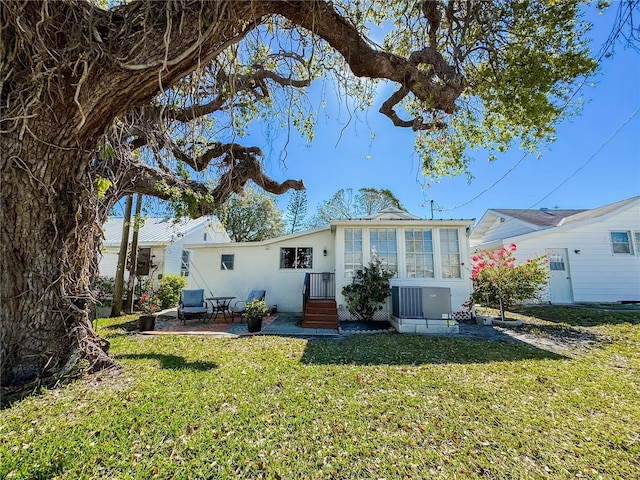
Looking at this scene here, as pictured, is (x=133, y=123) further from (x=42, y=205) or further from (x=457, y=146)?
(x=457, y=146)

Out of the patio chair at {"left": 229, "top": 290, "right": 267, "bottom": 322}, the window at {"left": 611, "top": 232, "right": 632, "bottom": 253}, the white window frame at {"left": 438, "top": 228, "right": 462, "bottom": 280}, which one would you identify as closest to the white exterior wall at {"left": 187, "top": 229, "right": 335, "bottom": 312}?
the patio chair at {"left": 229, "top": 290, "right": 267, "bottom": 322}

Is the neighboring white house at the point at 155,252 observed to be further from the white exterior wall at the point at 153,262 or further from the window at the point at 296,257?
the window at the point at 296,257

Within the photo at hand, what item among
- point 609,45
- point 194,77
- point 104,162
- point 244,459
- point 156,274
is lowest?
point 244,459

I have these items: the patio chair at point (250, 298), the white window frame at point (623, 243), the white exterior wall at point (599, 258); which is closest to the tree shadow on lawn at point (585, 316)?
the white exterior wall at point (599, 258)

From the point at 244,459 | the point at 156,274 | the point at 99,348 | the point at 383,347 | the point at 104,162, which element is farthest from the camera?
the point at 156,274

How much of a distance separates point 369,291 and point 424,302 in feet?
5.58

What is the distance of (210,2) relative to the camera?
2.66m

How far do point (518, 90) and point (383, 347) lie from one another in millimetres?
5047

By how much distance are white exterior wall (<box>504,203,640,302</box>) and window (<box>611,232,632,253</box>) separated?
0.20 metres

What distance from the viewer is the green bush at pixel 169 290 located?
12.3 metres

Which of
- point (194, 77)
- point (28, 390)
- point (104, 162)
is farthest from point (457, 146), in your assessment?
point (28, 390)

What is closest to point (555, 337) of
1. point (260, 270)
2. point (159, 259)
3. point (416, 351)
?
point (416, 351)

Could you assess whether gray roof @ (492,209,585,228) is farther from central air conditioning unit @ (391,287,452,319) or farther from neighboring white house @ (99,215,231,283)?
neighboring white house @ (99,215,231,283)

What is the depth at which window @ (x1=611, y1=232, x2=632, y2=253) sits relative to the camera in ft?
39.4
